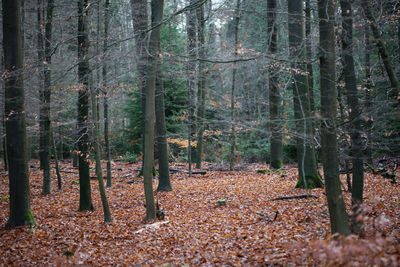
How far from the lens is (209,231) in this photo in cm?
749

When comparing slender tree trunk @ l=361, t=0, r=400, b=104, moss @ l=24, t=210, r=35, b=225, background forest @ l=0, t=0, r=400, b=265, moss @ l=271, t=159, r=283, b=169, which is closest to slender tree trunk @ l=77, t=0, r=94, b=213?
background forest @ l=0, t=0, r=400, b=265

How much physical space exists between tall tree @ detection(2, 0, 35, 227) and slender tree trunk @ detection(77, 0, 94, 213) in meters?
1.44

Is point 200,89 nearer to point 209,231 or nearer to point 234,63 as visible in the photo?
point 234,63

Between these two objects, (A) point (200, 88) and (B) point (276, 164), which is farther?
(A) point (200, 88)

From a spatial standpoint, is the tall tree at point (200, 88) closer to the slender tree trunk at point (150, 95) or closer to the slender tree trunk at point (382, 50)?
the slender tree trunk at point (150, 95)

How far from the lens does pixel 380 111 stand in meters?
5.66

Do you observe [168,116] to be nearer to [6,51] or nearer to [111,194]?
[111,194]

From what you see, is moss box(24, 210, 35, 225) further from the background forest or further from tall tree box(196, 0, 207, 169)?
tall tree box(196, 0, 207, 169)

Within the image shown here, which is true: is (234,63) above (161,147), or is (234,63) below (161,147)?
above

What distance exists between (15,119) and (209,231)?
564cm

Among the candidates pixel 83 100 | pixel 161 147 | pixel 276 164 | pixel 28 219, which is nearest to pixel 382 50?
pixel 83 100

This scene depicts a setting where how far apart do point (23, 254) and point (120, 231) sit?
86.2 inches

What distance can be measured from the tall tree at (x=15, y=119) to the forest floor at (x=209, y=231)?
57 cm

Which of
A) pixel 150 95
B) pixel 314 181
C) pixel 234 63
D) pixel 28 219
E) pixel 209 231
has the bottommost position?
pixel 209 231
